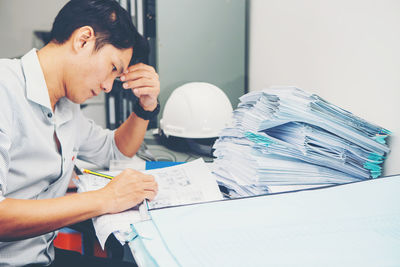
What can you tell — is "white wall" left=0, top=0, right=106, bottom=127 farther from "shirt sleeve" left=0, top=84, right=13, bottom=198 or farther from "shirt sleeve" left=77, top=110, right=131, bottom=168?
"shirt sleeve" left=0, top=84, right=13, bottom=198

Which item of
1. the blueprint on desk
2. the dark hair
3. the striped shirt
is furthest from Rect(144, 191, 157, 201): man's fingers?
the dark hair


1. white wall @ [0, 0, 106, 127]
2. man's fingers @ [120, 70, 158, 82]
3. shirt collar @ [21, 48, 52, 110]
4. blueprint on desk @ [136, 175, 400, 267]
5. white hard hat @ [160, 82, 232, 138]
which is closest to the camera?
blueprint on desk @ [136, 175, 400, 267]

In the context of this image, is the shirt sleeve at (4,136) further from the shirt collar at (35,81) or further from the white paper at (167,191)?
the white paper at (167,191)

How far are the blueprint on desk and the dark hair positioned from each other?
46cm

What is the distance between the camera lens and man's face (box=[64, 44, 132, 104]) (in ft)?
2.50

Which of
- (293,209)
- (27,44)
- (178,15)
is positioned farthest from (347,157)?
(27,44)

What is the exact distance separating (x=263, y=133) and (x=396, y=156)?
292 mm

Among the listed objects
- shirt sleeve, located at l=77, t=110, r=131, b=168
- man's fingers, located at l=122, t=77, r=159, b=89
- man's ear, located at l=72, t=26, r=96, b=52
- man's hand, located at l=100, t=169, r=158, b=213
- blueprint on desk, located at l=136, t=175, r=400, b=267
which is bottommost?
shirt sleeve, located at l=77, t=110, r=131, b=168

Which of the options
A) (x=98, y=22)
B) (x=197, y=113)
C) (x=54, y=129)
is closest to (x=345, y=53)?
(x=197, y=113)

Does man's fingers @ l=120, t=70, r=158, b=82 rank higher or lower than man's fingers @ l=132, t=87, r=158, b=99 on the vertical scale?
higher

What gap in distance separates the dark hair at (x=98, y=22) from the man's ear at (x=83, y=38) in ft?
0.04

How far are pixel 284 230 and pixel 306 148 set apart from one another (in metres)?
0.26

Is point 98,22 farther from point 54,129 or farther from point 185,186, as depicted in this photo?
point 185,186

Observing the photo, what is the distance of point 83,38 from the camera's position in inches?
29.3
